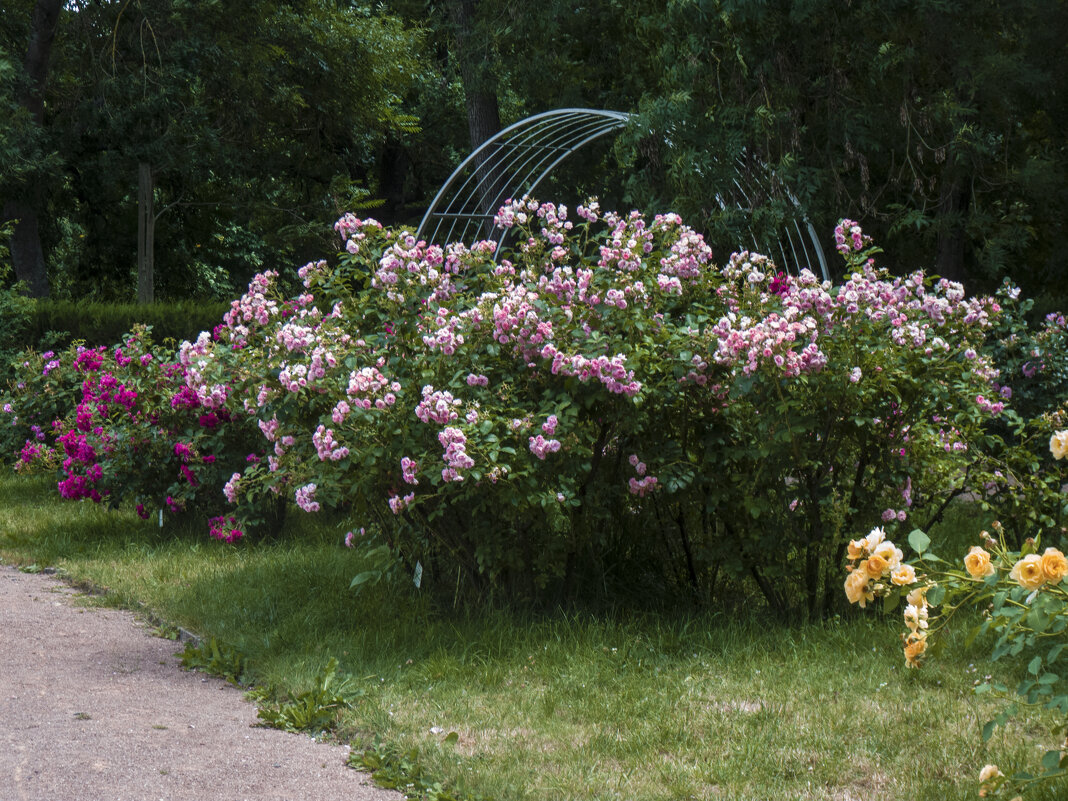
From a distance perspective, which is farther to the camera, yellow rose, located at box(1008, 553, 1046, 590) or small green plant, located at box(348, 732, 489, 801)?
small green plant, located at box(348, 732, 489, 801)

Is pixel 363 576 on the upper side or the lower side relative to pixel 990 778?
lower

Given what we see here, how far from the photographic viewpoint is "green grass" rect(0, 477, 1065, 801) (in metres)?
3.54

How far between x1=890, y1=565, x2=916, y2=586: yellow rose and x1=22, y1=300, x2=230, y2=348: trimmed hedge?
35.1 ft

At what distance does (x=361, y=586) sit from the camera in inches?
228

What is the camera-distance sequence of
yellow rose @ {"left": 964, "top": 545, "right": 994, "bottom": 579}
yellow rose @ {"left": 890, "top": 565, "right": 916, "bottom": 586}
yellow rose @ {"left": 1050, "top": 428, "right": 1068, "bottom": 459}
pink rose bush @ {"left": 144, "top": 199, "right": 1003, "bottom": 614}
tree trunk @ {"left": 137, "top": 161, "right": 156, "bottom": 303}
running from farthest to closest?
tree trunk @ {"left": 137, "top": 161, "right": 156, "bottom": 303}, pink rose bush @ {"left": 144, "top": 199, "right": 1003, "bottom": 614}, yellow rose @ {"left": 1050, "top": 428, "right": 1068, "bottom": 459}, yellow rose @ {"left": 890, "top": 565, "right": 916, "bottom": 586}, yellow rose @ {"left": 964, "top": 545, "right": 994, "bottom": 579}

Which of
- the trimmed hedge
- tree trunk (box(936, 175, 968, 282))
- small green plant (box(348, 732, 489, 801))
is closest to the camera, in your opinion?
small green plant (box(348, 732, 489, 801))

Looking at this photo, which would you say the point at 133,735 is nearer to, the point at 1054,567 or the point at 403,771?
the point at 403,771

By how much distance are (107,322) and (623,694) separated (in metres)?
9.94

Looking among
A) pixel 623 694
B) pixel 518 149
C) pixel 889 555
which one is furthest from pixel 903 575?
pixel 518 149

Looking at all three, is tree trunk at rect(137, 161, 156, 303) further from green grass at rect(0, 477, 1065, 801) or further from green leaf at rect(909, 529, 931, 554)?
green leaf at rect(909, 529, 931, 554)

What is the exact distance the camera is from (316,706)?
14.0 ft

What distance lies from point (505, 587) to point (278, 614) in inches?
45.1

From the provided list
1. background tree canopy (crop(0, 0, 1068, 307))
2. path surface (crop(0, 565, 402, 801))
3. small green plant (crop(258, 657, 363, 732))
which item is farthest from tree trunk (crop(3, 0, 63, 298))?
small green plant (crop(258, 657, 363, 732))

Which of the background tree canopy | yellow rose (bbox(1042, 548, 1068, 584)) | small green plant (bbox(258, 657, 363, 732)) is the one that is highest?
the background tree canopy
